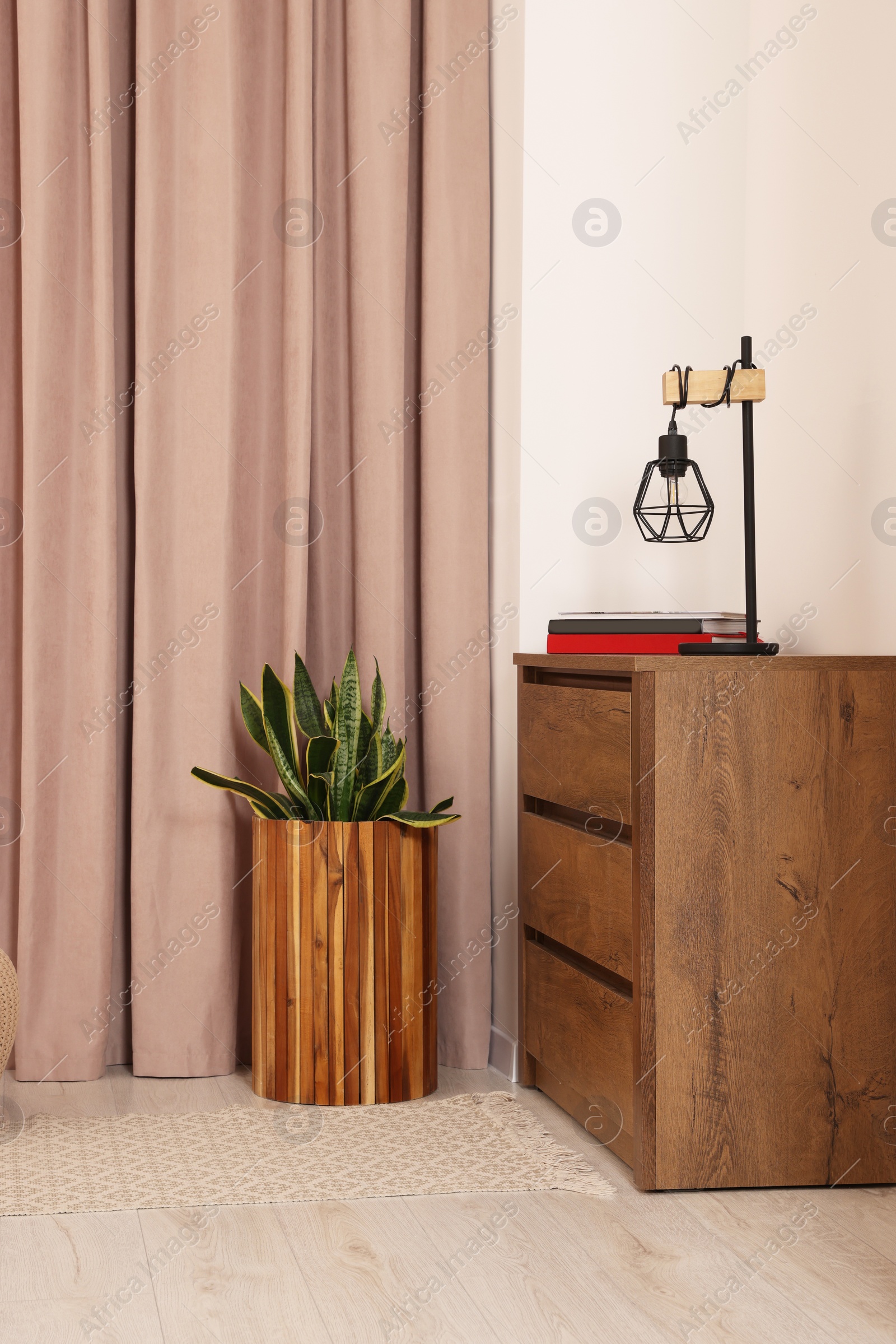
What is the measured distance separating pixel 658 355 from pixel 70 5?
124 cm

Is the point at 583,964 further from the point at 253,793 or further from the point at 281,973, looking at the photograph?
the point at 253,793

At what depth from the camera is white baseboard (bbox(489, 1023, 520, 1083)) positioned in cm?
231

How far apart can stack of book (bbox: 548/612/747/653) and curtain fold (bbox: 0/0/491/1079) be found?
1.38ft

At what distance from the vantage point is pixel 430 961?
2.20 m

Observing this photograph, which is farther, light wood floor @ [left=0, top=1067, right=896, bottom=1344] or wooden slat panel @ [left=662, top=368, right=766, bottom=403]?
wooden slat panel @ [left=662, top=368, right=766, bottom=403]

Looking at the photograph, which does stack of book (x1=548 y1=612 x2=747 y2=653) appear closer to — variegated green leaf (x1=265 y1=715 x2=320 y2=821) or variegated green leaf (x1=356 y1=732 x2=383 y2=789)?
variegated green leaf (x1=356 y1=732 x2=383 y2=789)

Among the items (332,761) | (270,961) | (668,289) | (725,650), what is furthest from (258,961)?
(668,289)

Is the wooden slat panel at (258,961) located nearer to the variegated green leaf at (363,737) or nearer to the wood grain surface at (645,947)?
the variegated green leaf at (363,737)

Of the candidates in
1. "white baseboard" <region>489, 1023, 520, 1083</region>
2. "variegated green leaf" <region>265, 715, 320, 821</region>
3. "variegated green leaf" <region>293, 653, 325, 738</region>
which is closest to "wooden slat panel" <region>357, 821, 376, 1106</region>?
"variegated green leaf" <region>265, 715, 320, 821</region>

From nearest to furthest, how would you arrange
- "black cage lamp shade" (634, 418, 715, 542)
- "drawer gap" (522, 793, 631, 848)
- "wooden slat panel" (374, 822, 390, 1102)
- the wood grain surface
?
the wood grain surface
"drawer gap" (522, 793, 631, 848)
"black cage lamp shade" (634, 418, 715, 542)
"wooden slat panel" (374, 822, 390, 1102)

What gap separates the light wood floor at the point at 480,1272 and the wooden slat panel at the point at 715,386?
3.77 ft

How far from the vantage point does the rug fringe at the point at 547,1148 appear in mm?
1749

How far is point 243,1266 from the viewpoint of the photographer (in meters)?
1.50

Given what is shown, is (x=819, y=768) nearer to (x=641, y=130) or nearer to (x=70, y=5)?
(x=641, y=130)
